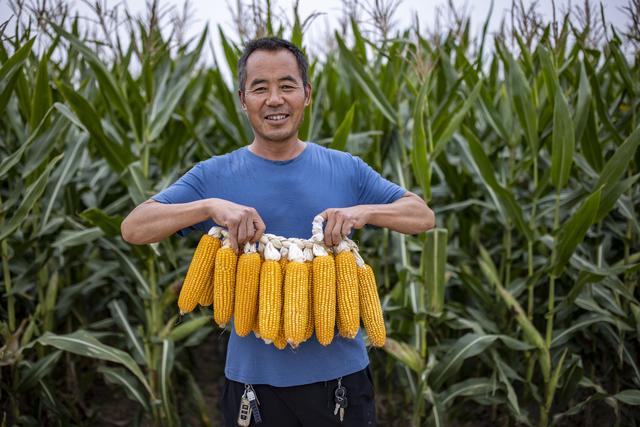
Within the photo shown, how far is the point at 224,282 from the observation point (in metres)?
1.67

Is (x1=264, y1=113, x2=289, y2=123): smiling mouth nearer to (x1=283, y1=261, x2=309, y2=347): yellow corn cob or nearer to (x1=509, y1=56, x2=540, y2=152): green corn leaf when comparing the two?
(x1=283, y1=261, x2=309, y2=347): yellow corn cob

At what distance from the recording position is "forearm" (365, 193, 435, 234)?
178cm

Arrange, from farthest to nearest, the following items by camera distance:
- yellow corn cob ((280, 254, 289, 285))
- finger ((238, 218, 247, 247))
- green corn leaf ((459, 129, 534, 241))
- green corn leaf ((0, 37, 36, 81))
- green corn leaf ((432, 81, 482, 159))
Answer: green corn leaf ((459, 129, 534, 241)) < green corn leaf ((432, 81, 482, 159)) < green corn leaf ((0, 37, 36, 81)) < yellow corn cob ((280, 254, 289, 285)) < finger ((238, 218, 247, 247))

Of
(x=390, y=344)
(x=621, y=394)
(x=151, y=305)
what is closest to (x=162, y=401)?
(x=151, y=305)

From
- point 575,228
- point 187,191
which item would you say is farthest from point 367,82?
point 187,191

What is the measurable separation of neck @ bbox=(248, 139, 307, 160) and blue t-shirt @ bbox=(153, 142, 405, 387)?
0.08 ft

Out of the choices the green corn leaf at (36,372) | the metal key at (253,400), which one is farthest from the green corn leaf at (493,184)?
the green corn leaf at (36,372)

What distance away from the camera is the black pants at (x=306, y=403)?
1883 millimetres

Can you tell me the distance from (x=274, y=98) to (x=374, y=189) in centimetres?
49

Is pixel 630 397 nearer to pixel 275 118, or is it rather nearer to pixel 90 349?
pixel 275 118

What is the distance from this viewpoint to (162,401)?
3.18m

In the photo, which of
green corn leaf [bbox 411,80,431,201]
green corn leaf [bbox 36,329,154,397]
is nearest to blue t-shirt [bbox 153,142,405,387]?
green corn leaf [bbox 411,80,431,201]

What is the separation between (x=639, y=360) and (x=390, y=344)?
168cm

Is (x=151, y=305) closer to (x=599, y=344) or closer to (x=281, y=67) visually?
(x=281, y=67)
